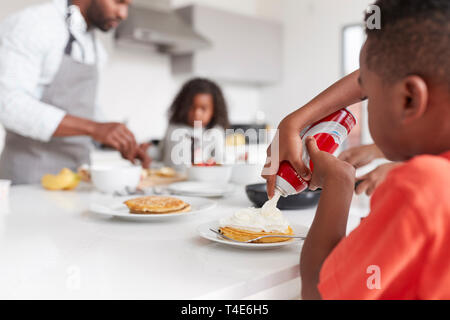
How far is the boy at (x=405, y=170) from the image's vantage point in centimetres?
40

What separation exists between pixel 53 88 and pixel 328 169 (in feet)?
4.70

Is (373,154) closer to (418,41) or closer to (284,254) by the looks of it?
(284,254)

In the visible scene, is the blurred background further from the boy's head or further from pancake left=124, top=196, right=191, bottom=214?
the boy's head

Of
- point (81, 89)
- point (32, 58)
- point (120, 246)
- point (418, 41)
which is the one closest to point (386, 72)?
point (418, 41)

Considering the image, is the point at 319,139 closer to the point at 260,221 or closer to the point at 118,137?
the point at 260,221

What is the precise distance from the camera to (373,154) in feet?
3.53

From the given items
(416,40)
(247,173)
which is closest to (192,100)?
(247,173)

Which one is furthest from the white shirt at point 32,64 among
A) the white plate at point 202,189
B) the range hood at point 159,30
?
the range hood at point 159,30

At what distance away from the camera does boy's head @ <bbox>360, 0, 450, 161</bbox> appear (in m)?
0.43

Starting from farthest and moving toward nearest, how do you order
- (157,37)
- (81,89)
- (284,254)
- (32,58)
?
1. (157,37)
2. (81,89)
3. (32,58)
4. (284,254)

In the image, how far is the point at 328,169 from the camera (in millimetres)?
572

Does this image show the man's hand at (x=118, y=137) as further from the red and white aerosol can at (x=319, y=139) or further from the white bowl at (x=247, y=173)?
the red and white aerosol can at (x=319, y=139)
